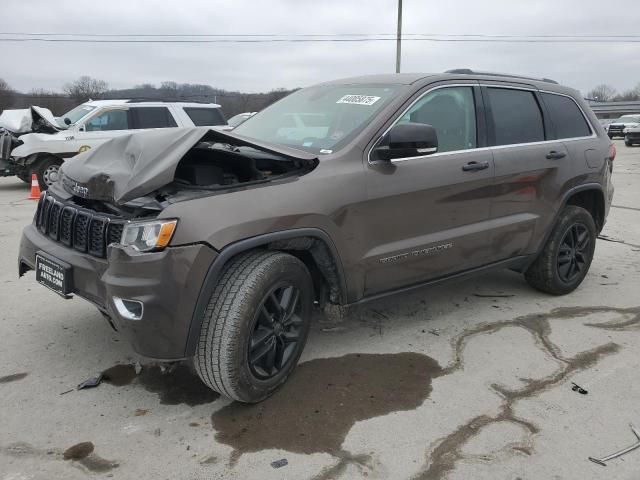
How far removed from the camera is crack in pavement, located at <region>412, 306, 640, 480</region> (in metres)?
2.57

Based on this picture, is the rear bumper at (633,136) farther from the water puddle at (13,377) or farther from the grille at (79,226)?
the water puddle at (13,377)

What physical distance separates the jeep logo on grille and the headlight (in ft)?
1.99

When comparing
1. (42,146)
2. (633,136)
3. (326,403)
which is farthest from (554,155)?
(633,136)

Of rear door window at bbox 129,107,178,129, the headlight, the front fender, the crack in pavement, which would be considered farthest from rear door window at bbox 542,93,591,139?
the front fender

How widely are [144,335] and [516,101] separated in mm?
3275

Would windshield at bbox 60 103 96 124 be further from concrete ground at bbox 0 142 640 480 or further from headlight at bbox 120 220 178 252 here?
headlight at bbox 120 220 178 252

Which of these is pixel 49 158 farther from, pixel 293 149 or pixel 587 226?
pixel 587 226

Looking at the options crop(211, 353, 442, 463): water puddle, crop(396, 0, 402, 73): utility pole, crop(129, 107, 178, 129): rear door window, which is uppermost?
crop(396, 0, 402, 73): utility pole

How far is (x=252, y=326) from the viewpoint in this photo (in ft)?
9.18

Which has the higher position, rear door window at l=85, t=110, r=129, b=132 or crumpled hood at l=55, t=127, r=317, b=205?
rear door window at l=85, t=110, r=129, b=132

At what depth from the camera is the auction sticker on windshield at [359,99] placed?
3627 mm

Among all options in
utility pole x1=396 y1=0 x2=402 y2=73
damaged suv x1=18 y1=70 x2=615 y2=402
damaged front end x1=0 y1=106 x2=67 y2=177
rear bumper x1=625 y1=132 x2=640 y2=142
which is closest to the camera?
damaged suv x1=18 y1=70 x2=615 y2=402

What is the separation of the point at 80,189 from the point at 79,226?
25 centimetres

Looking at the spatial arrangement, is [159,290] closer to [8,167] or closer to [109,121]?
[109,121]
